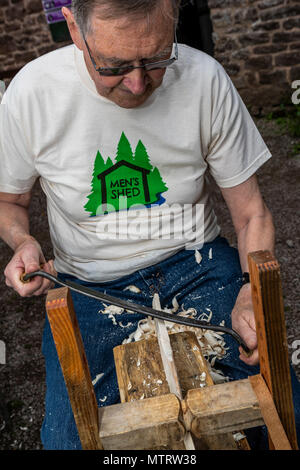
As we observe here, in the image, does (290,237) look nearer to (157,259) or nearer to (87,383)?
(157,259)

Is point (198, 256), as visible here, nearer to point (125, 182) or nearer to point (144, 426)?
point (125, 182)

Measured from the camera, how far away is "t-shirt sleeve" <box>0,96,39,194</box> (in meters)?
1.58

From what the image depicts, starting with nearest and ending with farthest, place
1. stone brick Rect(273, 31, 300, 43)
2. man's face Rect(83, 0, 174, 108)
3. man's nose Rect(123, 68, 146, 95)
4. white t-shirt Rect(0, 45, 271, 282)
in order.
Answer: man's face Rect(83, 0, 174, 108) < man's nose Rect(123, 68, 146, 95) < white t-shirt Rect(0, 45, 271, 282) < stone brick Rect(273, 31, 300, 43)

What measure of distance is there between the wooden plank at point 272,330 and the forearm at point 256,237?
557 mm

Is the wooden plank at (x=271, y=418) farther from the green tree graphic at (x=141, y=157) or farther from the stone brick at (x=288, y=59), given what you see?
the stone brick at (x=288, y=59)

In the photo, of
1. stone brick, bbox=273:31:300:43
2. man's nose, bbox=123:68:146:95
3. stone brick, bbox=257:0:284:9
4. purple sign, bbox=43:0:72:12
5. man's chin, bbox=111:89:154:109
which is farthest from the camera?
purple sign, bbox=43:0:72:12

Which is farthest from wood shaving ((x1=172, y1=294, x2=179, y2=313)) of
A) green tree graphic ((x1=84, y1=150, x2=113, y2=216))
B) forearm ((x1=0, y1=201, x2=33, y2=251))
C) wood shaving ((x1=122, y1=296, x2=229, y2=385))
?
forearm ((x1=0, y1=201, x2=33, y2=251))

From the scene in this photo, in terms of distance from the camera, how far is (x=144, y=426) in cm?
103

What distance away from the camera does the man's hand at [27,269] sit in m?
1.40

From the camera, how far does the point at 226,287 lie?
5.29ft

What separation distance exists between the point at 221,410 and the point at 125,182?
0.78 metres

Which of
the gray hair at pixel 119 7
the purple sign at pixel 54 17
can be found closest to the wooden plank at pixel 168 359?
the gray hair at pixel 119 7

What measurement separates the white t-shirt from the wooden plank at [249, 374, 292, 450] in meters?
0.69

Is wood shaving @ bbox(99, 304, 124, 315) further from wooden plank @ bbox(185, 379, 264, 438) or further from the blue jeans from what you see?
wooden plank @ bbox(185, 379, 264, 438)
